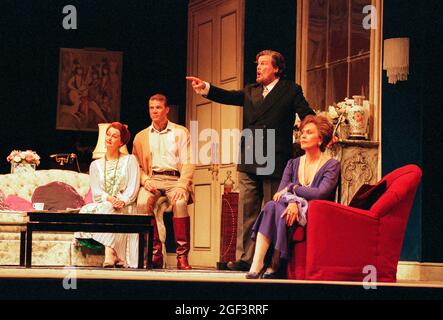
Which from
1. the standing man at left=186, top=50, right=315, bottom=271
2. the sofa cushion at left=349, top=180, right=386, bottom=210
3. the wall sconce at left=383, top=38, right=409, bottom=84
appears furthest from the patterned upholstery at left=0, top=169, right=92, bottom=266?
the wall sconce at left=383, top=38, right=409, bottom=84

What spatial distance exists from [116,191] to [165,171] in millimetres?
424

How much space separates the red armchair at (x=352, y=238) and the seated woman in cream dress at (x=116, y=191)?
196 cm

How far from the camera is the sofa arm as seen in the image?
631 centimetres

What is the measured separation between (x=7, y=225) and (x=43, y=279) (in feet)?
10.9

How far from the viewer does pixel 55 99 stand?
12.3m

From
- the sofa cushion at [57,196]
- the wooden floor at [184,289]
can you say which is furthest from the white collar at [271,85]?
the sofa cushion at [57,196]

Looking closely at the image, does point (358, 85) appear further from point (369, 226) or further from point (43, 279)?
point (43, 279)

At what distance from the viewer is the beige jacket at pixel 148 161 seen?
27.0 ft

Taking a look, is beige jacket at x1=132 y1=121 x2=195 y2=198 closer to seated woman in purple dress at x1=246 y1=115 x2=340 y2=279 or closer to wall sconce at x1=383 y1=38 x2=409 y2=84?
seated woman in purple dress at x1=246 y1=115 x2=340 y2=279

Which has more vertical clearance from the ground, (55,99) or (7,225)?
(55,99)

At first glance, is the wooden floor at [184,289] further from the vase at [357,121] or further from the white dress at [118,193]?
the vase at [357,121]

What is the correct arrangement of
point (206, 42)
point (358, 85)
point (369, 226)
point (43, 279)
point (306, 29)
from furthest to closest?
point (206, 42), point (306, 29), point (358, 85), point (369, 226), point (43, 279)

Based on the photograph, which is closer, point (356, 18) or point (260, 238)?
point (260, 238)

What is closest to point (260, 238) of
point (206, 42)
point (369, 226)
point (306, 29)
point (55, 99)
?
point (369, 226)
